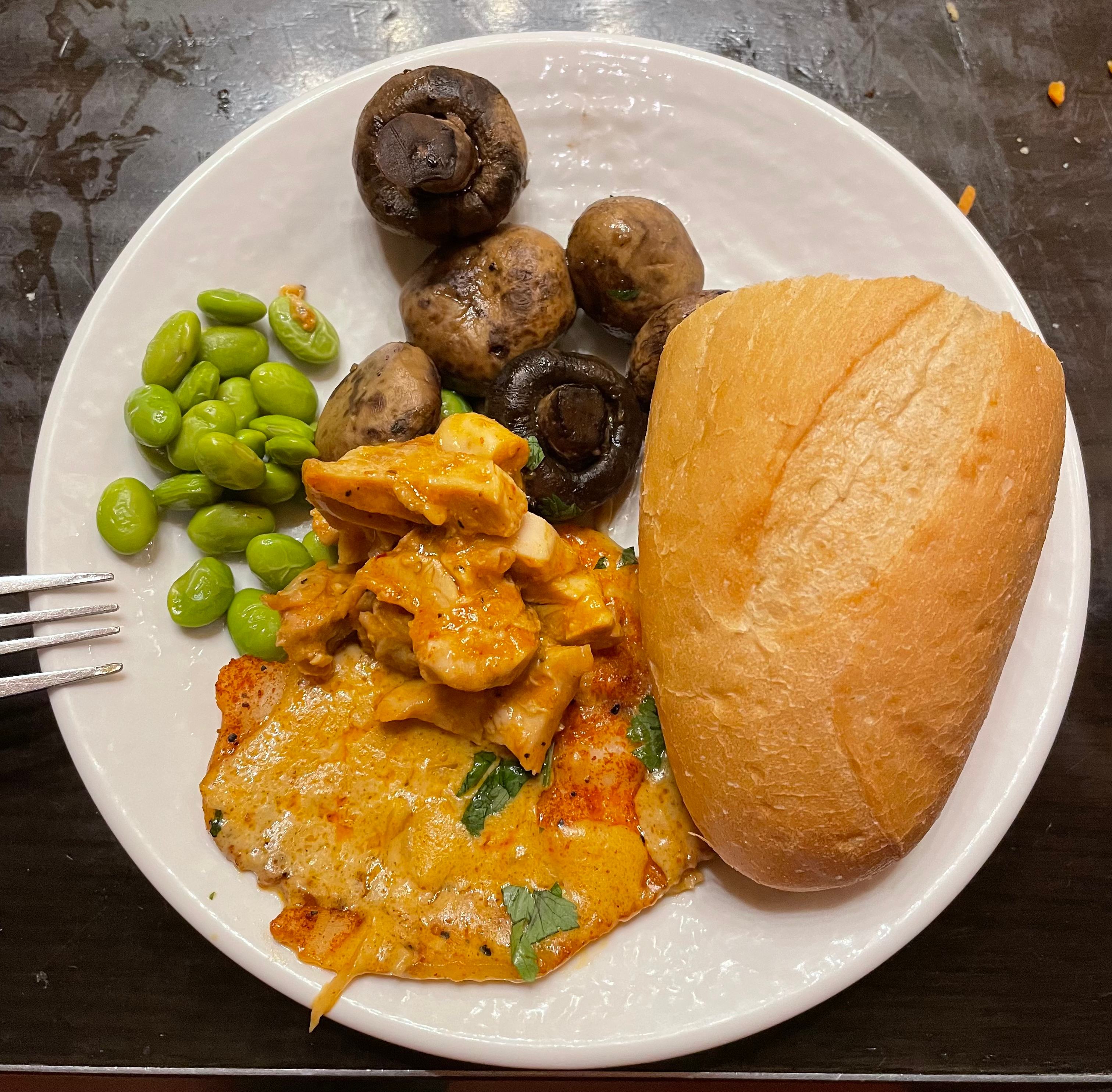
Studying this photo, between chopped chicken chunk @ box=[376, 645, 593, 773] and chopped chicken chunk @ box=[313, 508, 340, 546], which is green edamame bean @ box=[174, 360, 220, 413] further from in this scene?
chopped chicken chunk @ box=[376, 645, 593, 773]

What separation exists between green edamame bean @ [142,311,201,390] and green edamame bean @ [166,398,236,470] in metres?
0.10

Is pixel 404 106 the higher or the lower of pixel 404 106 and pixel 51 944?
the higher

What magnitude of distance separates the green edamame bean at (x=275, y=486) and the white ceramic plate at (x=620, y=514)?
246 mm

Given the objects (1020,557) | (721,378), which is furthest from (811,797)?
(721,378)

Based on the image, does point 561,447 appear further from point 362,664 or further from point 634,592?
point 362,664

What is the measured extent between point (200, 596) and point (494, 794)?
3.00ft

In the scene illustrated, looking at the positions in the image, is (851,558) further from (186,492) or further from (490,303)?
(186,492)

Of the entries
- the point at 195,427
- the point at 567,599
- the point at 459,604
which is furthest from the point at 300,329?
the point at 567,599

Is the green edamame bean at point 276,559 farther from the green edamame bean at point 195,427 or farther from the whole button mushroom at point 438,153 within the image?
the whole button mushroom at point 438,153

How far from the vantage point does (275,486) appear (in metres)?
2.10

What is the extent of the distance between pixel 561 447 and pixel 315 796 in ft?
3.43

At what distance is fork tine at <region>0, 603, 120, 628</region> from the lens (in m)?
1.99

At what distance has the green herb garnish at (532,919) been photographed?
1.80 metres

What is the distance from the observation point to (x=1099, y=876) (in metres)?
2.37
